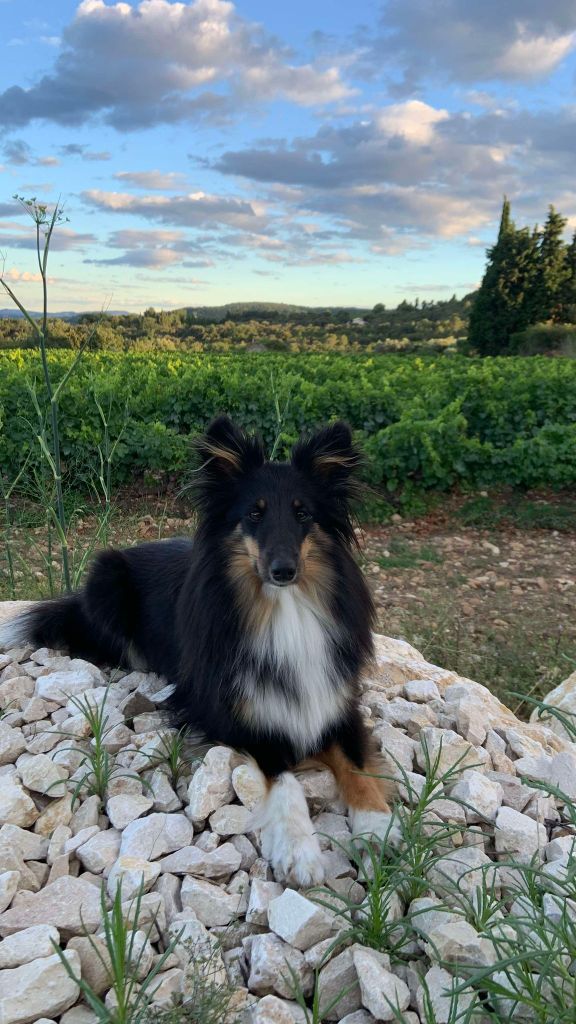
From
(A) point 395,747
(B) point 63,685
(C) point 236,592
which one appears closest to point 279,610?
(C) point 236,592

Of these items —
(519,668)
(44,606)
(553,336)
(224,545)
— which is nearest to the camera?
(224,545)

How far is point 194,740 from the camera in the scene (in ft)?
10.2

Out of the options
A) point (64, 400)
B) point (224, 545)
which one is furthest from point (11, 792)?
point (64, 400)

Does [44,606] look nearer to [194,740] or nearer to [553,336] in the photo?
[194,740]

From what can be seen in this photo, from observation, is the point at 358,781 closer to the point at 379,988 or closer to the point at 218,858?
the point at 218,858

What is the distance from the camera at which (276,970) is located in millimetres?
2045

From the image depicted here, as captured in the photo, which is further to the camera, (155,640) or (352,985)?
(155,640)

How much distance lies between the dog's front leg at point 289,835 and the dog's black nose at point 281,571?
0.72 metres

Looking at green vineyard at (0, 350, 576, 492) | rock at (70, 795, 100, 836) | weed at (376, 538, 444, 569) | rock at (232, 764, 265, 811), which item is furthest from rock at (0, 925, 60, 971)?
green vineyard at (0, 350, 576, 492)

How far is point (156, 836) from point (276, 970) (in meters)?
0.64

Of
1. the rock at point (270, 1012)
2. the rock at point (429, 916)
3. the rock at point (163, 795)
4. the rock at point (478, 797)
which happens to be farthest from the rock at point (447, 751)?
the rock at point (270, 1012)

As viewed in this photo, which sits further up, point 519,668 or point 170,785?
point 170,785

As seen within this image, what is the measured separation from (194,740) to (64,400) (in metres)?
8.90

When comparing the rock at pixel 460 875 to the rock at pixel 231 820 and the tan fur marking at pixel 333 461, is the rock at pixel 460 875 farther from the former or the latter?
the tan fur marking at pixel 333 461
